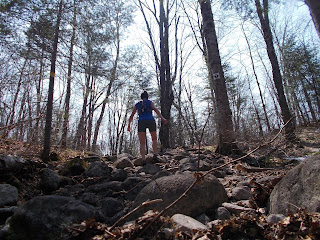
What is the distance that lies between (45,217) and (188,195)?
134 centimetres

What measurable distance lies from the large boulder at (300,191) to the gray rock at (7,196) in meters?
2.82

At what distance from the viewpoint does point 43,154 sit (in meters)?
4.59

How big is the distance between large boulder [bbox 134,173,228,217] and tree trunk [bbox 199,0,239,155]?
3.15 m

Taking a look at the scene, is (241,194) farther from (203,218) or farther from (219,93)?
(219,93)

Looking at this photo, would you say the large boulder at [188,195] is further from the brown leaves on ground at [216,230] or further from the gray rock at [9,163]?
the gray rock at [9,163]

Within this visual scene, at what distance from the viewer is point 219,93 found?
5656mm

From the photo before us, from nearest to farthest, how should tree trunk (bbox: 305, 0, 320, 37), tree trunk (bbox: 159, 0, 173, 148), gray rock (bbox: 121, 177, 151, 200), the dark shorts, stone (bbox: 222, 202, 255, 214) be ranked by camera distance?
stone (bbox: 222, 202, 255, 214)
gray rock (bbox: 121, 177, 151, 200)
tree trunk (bbox: 305, 0, 320, 37)
the dark shorts
tree trunk (bbox: 159, 0, 173, 148)

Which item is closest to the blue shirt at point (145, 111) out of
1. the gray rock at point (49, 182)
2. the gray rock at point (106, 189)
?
the gray rock at point (106, 189)

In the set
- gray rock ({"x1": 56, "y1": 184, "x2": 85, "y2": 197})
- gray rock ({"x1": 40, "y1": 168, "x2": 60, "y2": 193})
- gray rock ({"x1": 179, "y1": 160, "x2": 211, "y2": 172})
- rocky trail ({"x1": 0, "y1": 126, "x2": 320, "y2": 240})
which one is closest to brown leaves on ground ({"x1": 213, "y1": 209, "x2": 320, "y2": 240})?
rocky trail ({"x1": 0, "y1": 126, "x2": 320, "y2": 240})

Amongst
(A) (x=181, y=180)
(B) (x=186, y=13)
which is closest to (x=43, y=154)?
A: (A) (x=181, y=180)

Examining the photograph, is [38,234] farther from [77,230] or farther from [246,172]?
[246,172]

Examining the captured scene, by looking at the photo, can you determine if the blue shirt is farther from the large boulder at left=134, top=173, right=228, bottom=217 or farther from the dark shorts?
the large boulder at left=134, top=173, right=228, bottom=217

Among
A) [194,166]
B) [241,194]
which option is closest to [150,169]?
[194,166]

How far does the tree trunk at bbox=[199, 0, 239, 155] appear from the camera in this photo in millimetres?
5375
